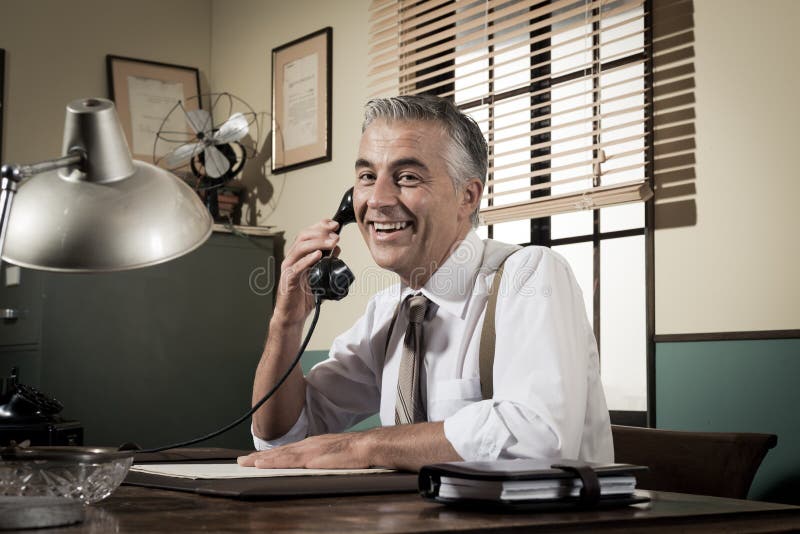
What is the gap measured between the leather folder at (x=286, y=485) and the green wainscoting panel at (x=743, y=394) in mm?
1330

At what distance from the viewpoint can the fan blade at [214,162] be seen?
4.17 m

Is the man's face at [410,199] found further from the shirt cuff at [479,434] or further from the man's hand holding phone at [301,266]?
the shirt cuff at [479,434]

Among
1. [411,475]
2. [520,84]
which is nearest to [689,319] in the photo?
[520,84]

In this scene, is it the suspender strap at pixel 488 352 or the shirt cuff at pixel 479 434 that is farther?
the suspender strap at pixel 488 352

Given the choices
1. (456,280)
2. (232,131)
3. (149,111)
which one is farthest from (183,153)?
(456,280)

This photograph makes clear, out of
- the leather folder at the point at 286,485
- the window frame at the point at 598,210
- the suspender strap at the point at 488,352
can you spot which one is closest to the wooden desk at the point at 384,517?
the leather folder at the point at 286,485

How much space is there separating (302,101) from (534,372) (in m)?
2.86

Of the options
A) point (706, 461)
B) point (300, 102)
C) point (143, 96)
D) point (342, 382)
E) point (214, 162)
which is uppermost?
point (143, 96)

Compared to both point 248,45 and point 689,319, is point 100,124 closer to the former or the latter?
point 689,319

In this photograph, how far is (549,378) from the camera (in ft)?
5.02

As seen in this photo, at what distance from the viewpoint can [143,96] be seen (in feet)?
14.8

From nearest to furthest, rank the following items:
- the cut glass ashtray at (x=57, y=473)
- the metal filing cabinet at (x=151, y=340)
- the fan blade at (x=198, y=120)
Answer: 1. the cut glass ashtray at (x=57, y=473)
2. the metal filing cabinet at (x=151, y=340)
3. the fan blade at (x=198, y=120)

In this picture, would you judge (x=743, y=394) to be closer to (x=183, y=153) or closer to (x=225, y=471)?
(x=225, y=471)

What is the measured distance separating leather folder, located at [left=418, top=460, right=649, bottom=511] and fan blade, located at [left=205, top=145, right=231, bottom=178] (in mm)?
3287
